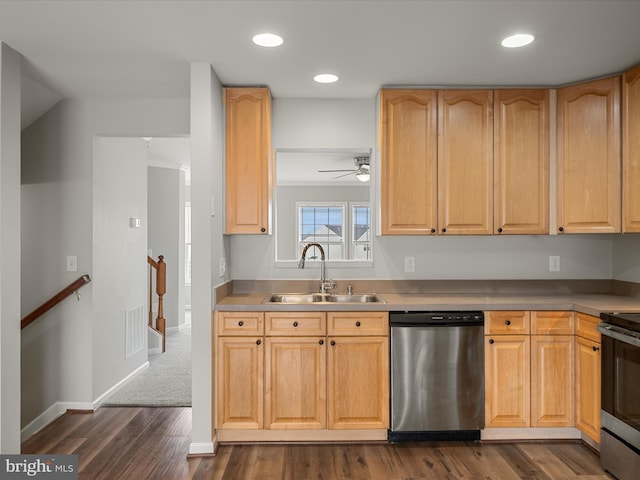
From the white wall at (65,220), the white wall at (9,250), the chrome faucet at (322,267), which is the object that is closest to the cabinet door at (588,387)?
the chrome faucet at (322,267)

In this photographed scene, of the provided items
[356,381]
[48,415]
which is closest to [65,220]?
[48,415]

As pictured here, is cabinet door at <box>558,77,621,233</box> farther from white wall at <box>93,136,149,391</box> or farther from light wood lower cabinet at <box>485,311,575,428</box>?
white wall at <box>93,136,149,391</box>

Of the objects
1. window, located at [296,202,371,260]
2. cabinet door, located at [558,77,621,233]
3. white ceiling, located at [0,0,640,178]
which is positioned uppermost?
white ceiling, located at [0,0,640,178]

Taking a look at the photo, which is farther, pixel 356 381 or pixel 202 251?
pixel 356 381

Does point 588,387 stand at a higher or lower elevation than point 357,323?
lower

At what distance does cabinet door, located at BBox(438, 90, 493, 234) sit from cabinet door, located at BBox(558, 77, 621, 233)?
1.64 ft

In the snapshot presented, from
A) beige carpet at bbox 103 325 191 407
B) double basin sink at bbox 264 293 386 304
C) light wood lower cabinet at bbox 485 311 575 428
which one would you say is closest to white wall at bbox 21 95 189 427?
beige carpet at bbox 103 325 191 407

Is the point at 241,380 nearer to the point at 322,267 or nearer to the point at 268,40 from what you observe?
the point at 322,267

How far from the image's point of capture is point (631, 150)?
123 inches

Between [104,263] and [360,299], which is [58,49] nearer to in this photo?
[104,263]

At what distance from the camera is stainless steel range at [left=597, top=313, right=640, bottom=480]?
2500 millimetres

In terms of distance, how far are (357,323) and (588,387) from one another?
1445 mm

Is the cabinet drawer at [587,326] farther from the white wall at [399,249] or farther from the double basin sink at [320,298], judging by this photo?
the double basin sink at [320,298]

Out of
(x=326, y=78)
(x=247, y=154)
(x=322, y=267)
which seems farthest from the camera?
(x=322, y=267)
